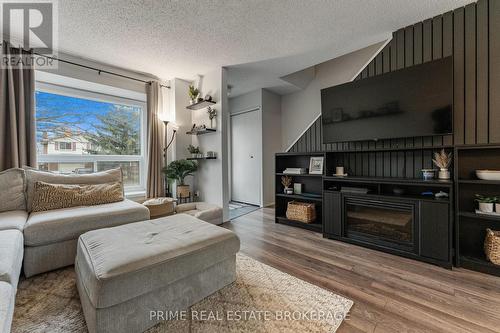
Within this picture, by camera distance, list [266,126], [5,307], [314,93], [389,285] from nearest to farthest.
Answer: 1. [5,307]
2. [389,285]
3. [314,93]
4. [266,126]

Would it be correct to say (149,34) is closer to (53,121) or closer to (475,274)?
(53,121)

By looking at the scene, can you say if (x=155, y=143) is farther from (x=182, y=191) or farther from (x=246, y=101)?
(x=246, y=101)

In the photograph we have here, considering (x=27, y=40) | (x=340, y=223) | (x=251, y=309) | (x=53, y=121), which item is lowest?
(x=251, y=309)

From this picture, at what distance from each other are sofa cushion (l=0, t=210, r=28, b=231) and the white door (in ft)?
11.3

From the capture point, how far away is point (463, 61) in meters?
2.06

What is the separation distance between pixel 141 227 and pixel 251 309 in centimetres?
107

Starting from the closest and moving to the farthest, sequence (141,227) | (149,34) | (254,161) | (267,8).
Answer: (141,227) → (267,8) → (149,34) → (254,161)

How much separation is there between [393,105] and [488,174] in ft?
3.29

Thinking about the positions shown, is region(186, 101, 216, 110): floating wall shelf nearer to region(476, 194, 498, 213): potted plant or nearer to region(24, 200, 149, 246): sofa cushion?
region(24, 200, 149, 246): sofa cushion

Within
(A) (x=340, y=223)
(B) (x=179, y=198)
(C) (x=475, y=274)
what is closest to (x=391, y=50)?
(A) (x=340, y=223)

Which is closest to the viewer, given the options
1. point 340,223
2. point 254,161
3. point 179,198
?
point 340,223

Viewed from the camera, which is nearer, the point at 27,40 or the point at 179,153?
the point at 27,40

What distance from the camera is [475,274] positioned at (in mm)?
1794

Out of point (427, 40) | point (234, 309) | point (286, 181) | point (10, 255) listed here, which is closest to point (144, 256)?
point (234, 309)
